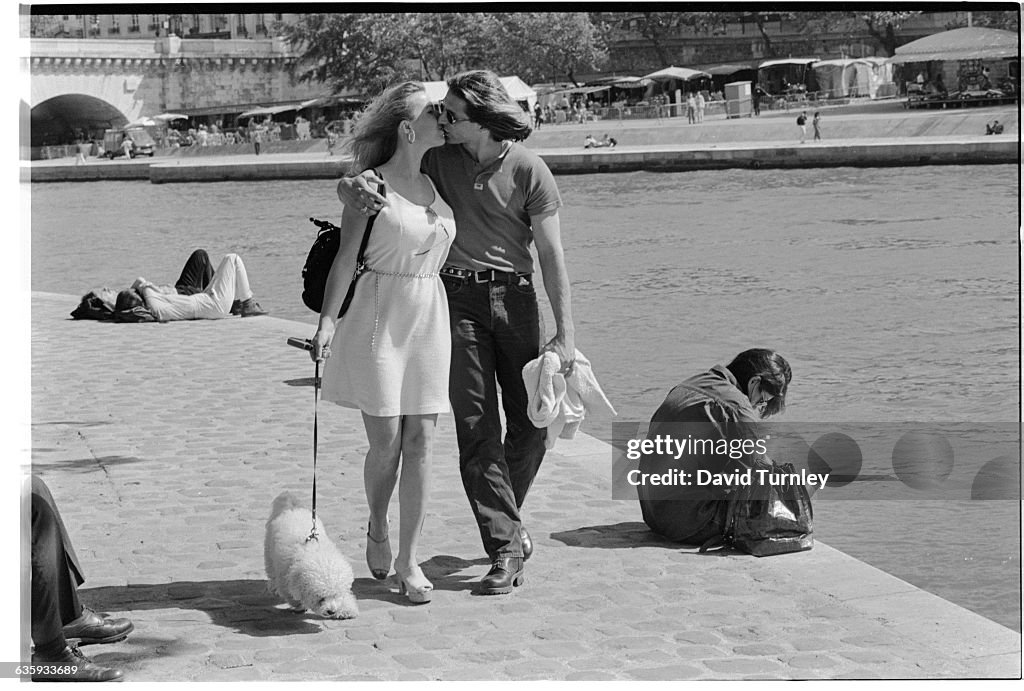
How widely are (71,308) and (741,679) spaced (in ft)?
35.6

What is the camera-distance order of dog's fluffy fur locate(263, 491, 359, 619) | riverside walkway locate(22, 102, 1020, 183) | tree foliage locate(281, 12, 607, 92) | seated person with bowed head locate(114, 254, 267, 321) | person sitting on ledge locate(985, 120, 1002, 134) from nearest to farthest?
dog's fluffy fur locate(263, 491, 359, 619) < tree foliage locate(281, 12, 607, 92) < person sitting on ledge locate(985, 120, 1002, 134) < riverside walkway locate(22, 102, 1020, 183) < seated person with bowed head locate(114, 254, 267, 321)

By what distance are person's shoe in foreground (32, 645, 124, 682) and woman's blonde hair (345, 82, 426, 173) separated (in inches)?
69.0

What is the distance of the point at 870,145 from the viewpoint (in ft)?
67.4

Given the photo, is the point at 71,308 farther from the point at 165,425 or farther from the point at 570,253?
the point at 570,253

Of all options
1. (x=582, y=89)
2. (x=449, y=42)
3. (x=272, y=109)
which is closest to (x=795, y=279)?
(x=272, y=109)

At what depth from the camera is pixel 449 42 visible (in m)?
6.48

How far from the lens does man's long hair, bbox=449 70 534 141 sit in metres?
4.98

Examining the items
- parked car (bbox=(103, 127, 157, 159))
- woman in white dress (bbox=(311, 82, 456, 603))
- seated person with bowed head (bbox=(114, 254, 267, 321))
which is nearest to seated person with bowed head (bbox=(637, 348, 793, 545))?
woman in white dress (bbox=(311, 82, 456, 603))

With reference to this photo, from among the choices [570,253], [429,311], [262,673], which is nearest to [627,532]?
[429,311]

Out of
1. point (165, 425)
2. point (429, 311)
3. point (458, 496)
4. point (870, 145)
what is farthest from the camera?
point (870, 145)

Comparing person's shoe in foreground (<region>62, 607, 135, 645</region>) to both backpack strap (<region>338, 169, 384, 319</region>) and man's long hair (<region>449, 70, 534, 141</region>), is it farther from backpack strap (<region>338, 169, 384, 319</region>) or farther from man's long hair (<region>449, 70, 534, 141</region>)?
man's long hair (<region>449, 70, 534, 141</region>)

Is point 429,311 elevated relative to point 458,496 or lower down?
elevated

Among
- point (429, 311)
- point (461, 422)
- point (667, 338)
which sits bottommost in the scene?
point (667, 338)

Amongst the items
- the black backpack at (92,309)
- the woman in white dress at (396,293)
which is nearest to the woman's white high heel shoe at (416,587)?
the woman in white dress at (396,293)
